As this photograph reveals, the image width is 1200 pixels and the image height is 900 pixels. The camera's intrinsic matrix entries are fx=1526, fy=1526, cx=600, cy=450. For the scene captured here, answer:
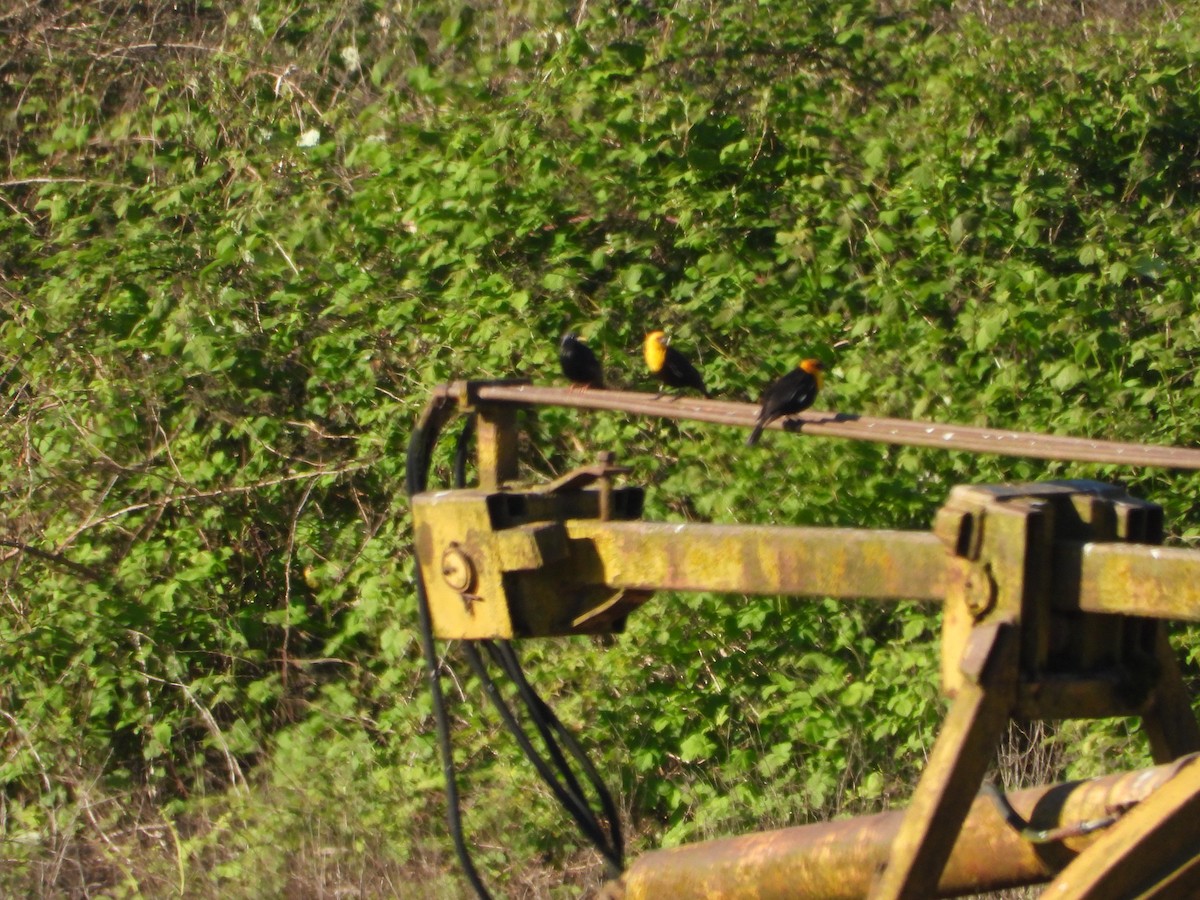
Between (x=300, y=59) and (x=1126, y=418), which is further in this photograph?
(x=300, y=59)

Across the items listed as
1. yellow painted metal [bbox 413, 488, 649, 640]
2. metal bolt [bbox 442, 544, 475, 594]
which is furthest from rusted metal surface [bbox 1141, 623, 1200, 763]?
metal bolt [bbox 442, 544, 475, 594]

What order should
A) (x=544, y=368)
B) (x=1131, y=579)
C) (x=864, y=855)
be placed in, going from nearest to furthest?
(x=1131, y=579)
(x=864, y=855)
(x=544, y=368)

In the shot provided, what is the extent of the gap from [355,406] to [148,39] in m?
3.40

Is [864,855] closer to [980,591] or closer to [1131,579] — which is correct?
[980,591]

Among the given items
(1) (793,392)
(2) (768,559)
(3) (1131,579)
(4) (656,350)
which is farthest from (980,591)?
(4) (656,350)

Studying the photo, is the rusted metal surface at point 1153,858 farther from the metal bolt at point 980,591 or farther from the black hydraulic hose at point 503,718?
the black hydraulic hose at point 503,718

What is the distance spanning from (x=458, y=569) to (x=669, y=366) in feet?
11.0

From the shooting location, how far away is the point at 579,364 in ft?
18.1

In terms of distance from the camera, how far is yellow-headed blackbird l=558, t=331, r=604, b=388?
5395 millimetres

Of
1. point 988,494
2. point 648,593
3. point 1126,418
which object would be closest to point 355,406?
point 1126,418

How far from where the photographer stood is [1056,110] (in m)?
6.70

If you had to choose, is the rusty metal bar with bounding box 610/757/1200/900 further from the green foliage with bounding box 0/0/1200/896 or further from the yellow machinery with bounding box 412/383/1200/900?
the green foliage with bounding box 0/0/1200/896

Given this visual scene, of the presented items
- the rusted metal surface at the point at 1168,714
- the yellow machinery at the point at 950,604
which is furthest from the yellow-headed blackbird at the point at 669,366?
the rusted metal surface at the point at 1168,714

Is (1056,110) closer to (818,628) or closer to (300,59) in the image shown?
(818,628)
